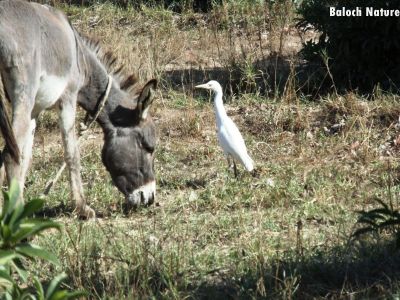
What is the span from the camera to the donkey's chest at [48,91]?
25.1ft

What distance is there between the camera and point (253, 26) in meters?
13.6

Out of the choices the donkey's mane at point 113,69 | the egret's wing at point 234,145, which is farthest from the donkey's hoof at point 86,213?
the egret's wing at point 234,145

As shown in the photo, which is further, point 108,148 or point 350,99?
point 350,99

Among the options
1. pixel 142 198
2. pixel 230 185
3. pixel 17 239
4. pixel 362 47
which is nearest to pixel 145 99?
pixel 142 198

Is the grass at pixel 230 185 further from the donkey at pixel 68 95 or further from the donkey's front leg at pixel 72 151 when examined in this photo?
the donkey at pixel 68 95

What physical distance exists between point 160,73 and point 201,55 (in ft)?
4.56

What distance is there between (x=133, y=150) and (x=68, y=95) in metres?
0.81

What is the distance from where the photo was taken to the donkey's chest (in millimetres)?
7652

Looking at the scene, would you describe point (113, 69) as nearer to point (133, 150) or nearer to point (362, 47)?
point (133, 150)

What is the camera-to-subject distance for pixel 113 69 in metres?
8.70

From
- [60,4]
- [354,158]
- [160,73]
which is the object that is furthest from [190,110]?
[60,4]

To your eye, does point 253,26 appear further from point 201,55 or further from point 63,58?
point 63,58

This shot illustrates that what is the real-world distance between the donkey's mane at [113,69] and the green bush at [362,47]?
3.31m

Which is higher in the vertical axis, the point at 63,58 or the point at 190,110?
the point at 63,58
